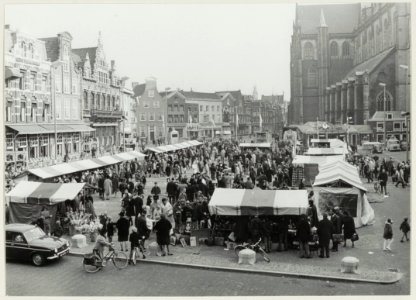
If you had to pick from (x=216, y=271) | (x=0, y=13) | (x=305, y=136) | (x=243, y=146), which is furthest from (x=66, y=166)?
(x=305, y=136)

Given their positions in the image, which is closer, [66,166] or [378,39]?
[66,166]

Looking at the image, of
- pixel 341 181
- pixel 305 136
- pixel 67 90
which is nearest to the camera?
pixel 341 181

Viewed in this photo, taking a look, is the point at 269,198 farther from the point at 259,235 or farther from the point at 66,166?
the point at 66,166

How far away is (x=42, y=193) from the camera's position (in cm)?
1853

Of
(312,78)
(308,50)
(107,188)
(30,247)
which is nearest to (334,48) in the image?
(308,50)

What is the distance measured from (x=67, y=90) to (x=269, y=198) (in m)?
38.4

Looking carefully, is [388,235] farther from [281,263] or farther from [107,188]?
[107,188]

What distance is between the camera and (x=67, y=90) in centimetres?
4991

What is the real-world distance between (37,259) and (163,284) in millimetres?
4382

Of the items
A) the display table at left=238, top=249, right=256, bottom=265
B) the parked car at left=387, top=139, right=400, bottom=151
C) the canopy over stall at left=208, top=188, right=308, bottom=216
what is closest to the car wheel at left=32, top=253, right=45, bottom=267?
the canopy over stall at left=208, top=188, right=308, bottom=216

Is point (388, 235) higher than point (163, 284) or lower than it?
higher

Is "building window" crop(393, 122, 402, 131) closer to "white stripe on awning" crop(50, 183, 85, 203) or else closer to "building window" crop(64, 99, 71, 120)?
"building window" crop(64, 99, 71, 120)

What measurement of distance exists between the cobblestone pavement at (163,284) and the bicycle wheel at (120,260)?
0.27 metres

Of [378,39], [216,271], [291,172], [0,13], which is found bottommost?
[216,271]
